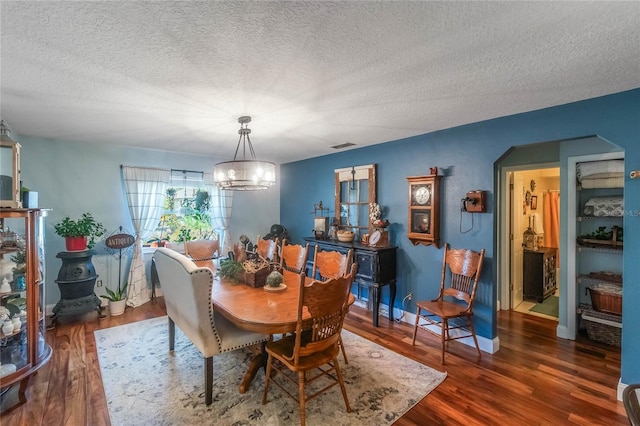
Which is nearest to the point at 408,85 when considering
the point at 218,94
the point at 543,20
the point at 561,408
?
the point at 543,20

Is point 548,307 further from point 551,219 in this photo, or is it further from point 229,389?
point 229,389

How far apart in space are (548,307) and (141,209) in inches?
242

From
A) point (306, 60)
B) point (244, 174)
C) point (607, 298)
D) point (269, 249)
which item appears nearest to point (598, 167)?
point (607, 298)

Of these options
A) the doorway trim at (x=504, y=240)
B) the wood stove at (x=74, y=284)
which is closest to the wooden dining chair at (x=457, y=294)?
the doorway trim at (x=504, y=240)

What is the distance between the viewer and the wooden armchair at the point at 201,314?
200 centimetres

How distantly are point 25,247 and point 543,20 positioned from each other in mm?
3701

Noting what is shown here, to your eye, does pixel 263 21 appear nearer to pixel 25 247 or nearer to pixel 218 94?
pixel 218 94

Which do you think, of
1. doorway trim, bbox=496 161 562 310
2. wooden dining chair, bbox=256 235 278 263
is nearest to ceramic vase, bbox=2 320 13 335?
wooden dining chair, bbox=256 235 278 263

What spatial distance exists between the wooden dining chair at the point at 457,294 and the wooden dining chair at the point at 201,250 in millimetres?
2696

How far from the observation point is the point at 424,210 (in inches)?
137

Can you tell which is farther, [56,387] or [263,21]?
[56,387]

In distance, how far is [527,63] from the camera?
1806 millimetres

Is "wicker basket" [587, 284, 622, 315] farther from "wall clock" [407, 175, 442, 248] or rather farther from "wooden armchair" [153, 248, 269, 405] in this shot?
"wooden armchair" [153, 248, 269, 405]

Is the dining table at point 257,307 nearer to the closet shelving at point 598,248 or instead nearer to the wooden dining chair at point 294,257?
the wooden dining chair at point 294,257
